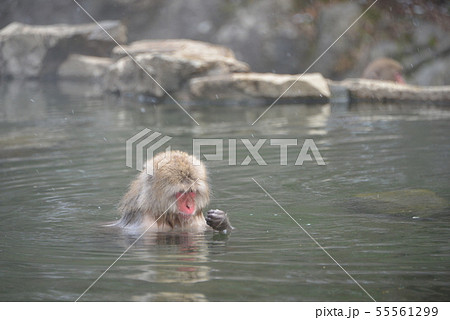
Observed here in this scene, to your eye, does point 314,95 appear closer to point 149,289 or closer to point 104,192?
point 104,192

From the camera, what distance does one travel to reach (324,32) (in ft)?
53.1

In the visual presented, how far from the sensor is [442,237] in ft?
15.9

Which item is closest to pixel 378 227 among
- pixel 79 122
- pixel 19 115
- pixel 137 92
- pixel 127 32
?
pixel 79 122

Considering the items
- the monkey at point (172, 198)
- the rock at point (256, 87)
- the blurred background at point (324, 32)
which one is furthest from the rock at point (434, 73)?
the monkey at point (172, 198)

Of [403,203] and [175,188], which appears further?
[403,203]

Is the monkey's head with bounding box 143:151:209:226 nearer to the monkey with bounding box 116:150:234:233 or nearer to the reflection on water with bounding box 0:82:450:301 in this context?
the monkey with bounding box 116:150:234:233

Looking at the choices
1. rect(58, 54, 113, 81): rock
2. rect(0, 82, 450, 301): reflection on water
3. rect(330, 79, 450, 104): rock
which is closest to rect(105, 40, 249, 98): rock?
rect(330, 79, 450, 104): rock

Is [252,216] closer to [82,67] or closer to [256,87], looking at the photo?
[256,87]

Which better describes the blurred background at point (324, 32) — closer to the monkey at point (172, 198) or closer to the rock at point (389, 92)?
the rock at point (389, 92)

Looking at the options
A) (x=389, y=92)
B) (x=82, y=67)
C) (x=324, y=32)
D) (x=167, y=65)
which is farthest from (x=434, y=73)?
(x=82, y=67)

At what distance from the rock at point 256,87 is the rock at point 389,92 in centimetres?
39

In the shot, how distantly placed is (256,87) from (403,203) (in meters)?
7.53

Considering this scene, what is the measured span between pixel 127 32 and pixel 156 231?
16641mm

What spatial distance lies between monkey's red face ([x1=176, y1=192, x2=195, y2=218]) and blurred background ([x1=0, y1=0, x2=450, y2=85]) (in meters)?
10.1
